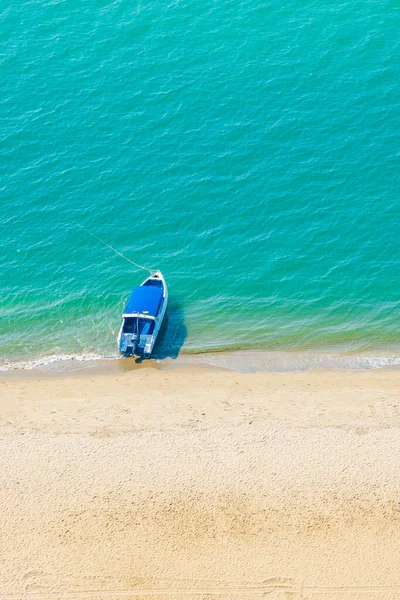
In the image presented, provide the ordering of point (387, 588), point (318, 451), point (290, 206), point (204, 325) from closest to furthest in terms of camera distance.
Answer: point (387, 588) < point (318, 451) < point (204, 325) < point (290, 206)

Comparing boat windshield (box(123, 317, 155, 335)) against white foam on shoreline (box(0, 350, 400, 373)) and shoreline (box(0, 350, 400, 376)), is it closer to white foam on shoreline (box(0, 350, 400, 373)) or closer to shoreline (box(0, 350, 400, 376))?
shoreline (box(0, 350, 400, 376))

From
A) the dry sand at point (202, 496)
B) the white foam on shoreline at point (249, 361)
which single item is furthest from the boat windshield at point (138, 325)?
the dry sand at point (202, 496)

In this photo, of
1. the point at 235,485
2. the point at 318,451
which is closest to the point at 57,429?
the point at 235,485

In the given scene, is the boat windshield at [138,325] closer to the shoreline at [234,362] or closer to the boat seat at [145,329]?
the boat seat at [145,329]

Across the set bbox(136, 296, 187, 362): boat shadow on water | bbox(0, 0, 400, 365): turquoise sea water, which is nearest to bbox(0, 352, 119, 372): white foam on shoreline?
bbox(0, 0, 400, 365): turquoise sea water

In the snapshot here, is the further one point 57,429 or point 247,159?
point 247,159

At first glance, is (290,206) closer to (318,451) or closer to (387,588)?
(318,451)
